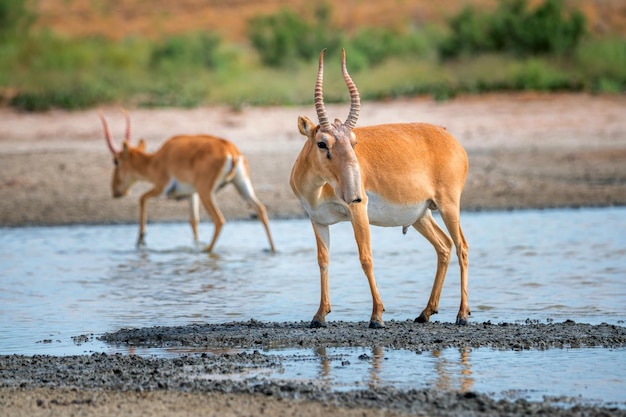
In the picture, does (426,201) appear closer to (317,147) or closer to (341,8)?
(317,147)

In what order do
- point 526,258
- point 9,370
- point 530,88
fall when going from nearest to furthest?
point 9,370, point 526,258, point 530,88

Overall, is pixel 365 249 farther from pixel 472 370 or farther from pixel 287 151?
pixel 287 151

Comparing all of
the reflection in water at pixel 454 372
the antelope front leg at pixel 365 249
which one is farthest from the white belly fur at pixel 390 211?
the reflection in water at pixel 454 372

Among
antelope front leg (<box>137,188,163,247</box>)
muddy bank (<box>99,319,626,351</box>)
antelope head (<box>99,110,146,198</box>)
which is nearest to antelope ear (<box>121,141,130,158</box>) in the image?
antelope head (<box>99,110,146,198</box>)

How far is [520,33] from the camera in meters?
30.8

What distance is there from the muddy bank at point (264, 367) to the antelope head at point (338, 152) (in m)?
1.11

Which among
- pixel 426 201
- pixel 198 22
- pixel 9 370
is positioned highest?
pixel 198 22

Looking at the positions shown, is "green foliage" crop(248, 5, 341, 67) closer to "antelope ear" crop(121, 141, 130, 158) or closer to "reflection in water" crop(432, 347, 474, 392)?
"antelope ear" crop(121, 141, 130, 158)

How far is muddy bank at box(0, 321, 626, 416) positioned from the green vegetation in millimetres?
18357

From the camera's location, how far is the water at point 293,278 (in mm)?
9688

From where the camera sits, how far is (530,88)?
27.6 metres

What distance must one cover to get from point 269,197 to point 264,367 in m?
10.9

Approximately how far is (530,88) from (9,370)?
21.4 m

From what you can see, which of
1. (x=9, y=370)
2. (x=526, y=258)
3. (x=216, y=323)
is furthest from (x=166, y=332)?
(x=526, y=258)
